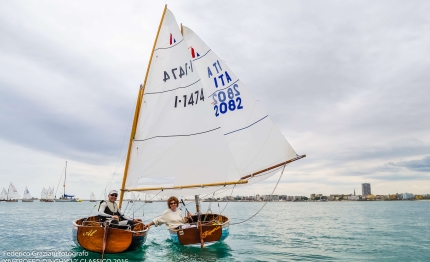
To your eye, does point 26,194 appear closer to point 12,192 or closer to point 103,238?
point 12,192

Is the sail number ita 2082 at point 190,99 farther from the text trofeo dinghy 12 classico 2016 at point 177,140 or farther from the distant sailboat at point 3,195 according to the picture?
the distant sailboat at point 3,195

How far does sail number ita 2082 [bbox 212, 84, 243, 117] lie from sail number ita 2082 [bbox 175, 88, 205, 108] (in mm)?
4420

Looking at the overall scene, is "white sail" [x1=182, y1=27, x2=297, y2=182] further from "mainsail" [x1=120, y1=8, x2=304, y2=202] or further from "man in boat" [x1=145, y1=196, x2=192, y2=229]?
"man in boat" [x1=145, y1=196, x2=192, y2=229]

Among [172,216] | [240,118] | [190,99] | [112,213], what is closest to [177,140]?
[190,99]

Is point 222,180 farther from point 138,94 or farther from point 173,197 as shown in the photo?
point 138,94

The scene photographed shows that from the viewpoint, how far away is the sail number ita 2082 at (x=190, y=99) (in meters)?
16.3

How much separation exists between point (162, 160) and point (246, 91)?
804 cm

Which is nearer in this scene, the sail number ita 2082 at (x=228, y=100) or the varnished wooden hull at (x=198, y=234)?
the varnished wooden hull at (x=198, y=234)

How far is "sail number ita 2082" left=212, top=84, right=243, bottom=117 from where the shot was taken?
20.5 meters

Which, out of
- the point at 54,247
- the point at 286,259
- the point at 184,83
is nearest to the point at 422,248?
the point at 286,259

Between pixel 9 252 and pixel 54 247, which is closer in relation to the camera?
pixel 9 252

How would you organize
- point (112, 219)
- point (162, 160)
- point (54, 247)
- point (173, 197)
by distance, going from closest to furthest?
point (112, 219) → point (173, 197) → point (162, 160) → point (54, 247)

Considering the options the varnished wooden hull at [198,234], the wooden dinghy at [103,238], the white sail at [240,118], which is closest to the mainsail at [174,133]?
the varnished wooden hull at [198,234]

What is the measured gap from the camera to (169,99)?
16.3 m
